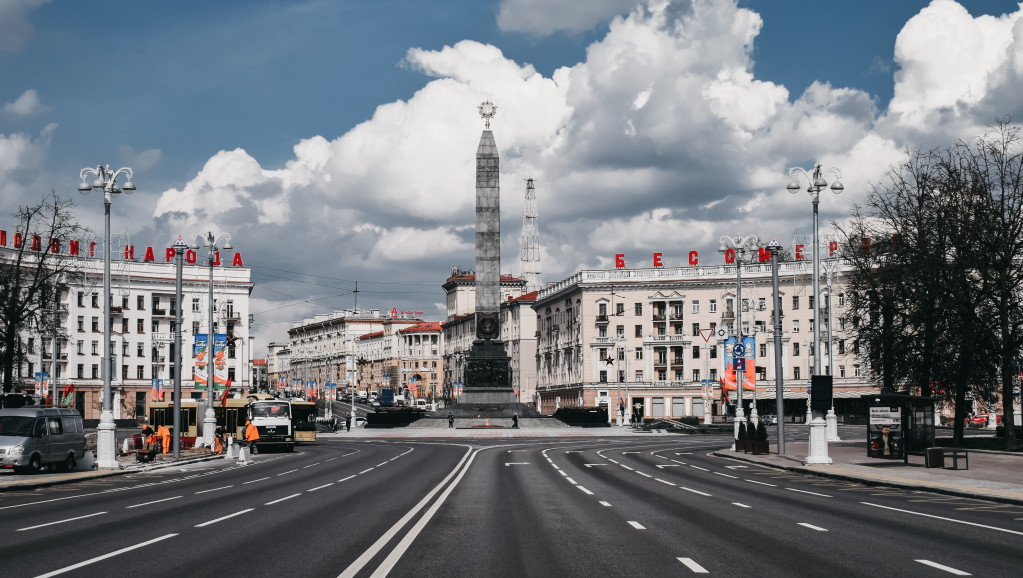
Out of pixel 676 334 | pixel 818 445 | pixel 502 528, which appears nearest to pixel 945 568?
pixel 502 528

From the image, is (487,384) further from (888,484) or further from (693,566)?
(693,566)

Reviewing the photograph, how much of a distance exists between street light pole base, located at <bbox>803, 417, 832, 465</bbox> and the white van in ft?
78.9

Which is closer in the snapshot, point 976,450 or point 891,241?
point 976,450

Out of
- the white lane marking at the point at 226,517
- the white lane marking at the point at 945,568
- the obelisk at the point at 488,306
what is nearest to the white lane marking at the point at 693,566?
the white lane marking at the point at 945,568

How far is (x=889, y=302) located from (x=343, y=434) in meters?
48.5

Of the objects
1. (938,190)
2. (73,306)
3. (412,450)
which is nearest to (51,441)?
(412,450)

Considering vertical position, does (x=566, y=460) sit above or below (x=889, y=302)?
below

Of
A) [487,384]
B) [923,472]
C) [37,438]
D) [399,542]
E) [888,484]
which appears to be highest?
[487,384]

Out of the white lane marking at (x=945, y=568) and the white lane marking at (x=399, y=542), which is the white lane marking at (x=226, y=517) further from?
the white lane marking at (x=945, y=568)

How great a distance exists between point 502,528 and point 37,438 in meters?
20.8

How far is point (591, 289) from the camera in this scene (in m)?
127

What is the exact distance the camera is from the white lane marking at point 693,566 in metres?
11.7

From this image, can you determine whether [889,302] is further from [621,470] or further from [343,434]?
[343,434]

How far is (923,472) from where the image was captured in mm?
30578
